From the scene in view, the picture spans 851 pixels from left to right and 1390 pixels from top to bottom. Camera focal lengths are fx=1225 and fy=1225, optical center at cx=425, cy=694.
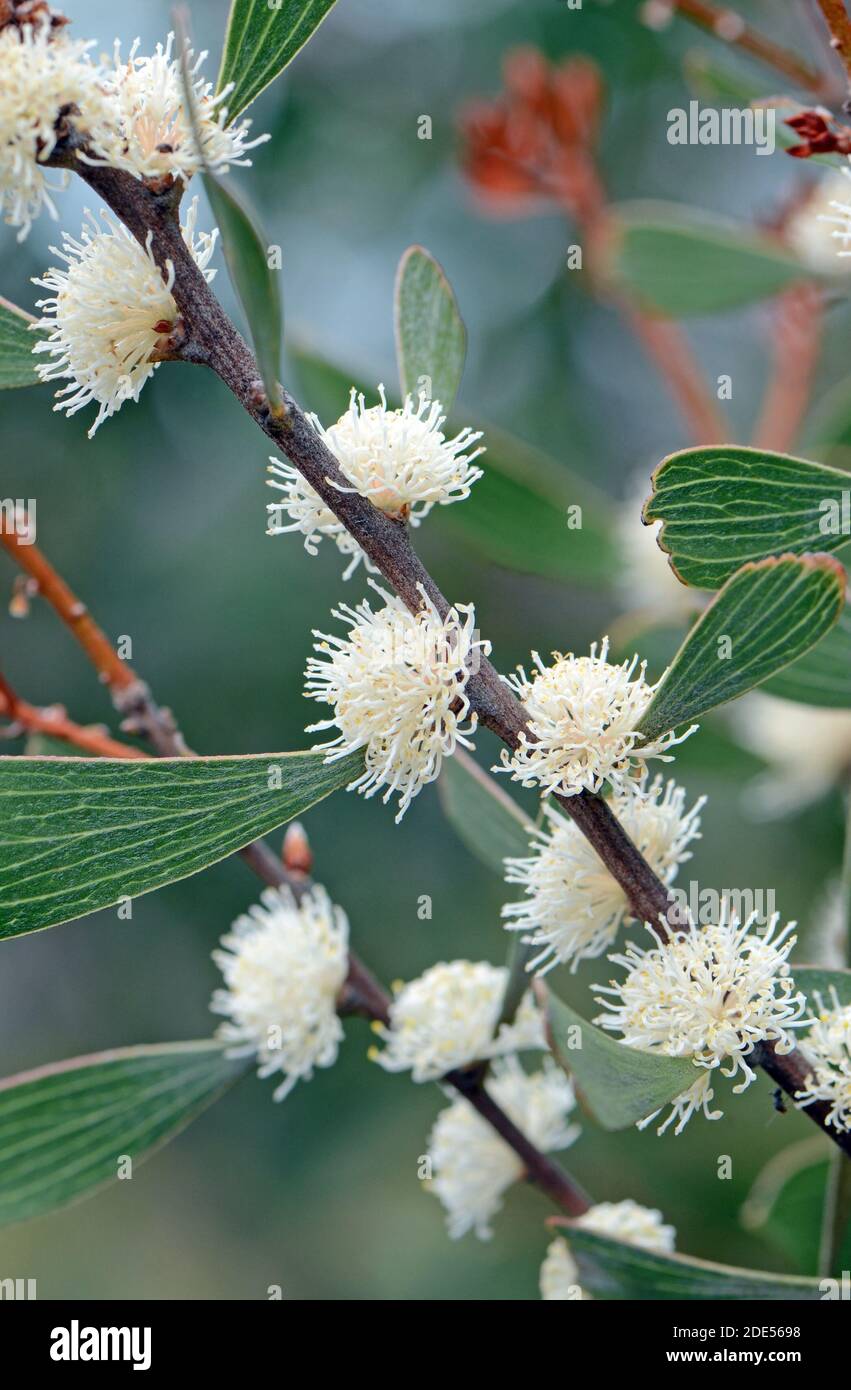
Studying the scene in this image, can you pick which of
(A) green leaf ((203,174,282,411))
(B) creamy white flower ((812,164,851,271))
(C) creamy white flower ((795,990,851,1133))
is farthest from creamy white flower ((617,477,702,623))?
(A) green leaf ((203,174,282,411))

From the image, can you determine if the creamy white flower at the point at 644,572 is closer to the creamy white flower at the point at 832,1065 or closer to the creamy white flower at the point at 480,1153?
the creamy white flower at the point at 480,1153

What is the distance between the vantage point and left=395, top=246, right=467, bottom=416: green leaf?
91cm

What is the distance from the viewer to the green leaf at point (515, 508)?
1.52m

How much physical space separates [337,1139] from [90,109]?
10.4 ft

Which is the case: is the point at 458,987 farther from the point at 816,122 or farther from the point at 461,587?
the point at 461,587

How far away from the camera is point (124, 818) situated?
0.77 metres

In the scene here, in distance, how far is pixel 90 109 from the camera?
2.28 feet

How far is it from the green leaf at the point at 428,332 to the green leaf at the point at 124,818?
301mm

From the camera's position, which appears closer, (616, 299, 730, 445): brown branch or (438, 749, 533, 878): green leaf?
(438, 749, 533, 878): green leaf

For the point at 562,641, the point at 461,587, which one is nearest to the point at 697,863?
the point at 562,641

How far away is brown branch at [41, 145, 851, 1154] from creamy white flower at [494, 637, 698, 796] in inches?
0.7

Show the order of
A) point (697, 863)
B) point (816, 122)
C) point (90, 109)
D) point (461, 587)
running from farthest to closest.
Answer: point (461, 587) → point (697, 863) → point (816, 122) → point (90, 109)

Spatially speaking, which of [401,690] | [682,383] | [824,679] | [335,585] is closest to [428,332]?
[401,690]

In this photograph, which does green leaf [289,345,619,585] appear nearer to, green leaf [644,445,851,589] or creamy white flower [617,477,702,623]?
creamy white flower [617,477,702,623]
